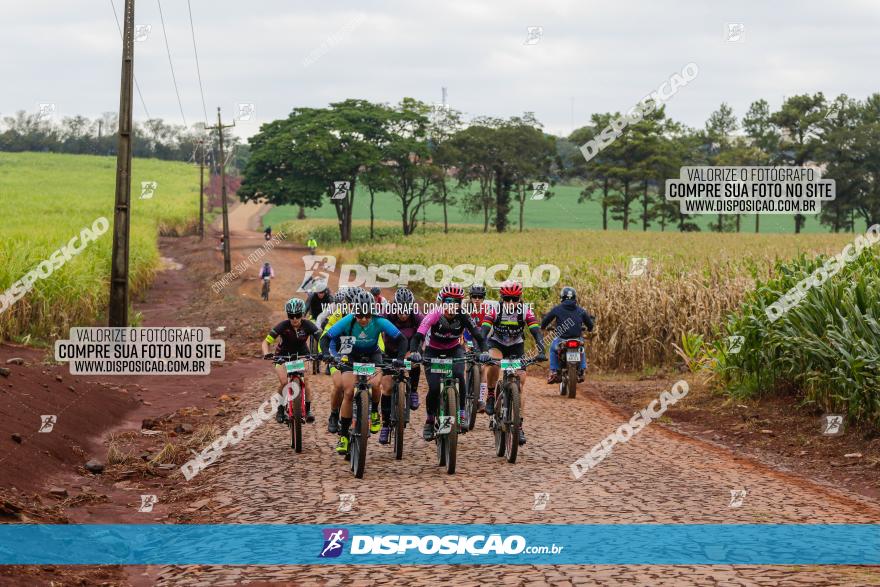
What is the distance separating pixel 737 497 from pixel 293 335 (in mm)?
6348

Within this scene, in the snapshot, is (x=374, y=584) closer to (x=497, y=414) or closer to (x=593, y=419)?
(x=497, y=414)

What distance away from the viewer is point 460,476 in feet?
37.7

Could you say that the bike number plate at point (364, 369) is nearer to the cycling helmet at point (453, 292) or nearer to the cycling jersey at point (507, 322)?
the cycling helmet at point (453, 292)

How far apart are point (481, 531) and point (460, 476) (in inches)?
106

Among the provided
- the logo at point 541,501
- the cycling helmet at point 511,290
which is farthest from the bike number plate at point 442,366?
the cycling helmet at point 511,290

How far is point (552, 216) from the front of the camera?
→ 127 meters

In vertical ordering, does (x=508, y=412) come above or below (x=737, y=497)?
above

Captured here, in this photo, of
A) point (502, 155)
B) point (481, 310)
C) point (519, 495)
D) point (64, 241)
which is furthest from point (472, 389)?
point (502, 155)

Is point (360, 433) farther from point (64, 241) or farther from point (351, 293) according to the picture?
point (64, 241)

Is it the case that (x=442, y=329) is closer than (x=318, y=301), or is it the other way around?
(x=442, y=329)

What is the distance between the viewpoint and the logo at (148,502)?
11.1 meters

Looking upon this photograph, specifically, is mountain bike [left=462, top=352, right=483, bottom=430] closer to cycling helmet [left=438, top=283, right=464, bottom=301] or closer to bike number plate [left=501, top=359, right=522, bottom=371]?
bike number plate [left=501, top=359, right=522, bottom=371]

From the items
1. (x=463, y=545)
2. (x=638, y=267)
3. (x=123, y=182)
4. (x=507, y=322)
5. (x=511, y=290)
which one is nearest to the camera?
(x=463, y=545)

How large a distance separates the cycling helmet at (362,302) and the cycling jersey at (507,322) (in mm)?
2655
